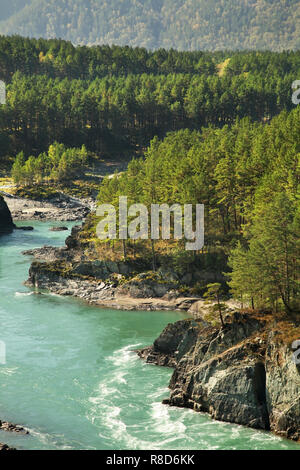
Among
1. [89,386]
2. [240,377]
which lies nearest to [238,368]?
[240,377]

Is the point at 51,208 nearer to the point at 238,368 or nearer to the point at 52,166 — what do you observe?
the point at 52,166

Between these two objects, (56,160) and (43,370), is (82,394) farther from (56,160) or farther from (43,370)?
(56,160)

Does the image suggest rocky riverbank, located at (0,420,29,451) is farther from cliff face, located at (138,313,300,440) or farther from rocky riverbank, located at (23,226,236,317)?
rocky riverbank, located at (23,226,236,317)

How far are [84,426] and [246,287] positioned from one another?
62.9 ft

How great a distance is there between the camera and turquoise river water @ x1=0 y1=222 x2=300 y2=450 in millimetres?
43312

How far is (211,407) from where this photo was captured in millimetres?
46812

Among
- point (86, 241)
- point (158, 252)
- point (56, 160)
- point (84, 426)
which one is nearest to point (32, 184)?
point (56, 160)

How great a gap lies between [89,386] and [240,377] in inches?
572

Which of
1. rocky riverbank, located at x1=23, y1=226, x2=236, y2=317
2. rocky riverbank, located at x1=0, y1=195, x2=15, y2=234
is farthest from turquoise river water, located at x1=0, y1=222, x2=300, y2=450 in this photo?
rocky riverbank, located at x1=0, y1=195, x2=15, y2=234

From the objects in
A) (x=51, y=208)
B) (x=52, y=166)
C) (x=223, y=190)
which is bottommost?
(x=51, y=208)

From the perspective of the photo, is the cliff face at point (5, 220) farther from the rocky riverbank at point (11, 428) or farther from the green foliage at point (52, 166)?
the rocky riverbank at point (11, 428)

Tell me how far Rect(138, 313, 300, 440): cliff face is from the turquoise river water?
1.19 m

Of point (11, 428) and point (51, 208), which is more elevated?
point (51, 208)

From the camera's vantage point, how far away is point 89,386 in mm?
52938
